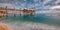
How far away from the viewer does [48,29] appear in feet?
4.12

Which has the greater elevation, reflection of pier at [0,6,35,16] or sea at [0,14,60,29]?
reflection of pier at [0,6,35,16]

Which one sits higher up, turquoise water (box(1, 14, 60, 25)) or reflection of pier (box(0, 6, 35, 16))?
reflection of pier (box(0, 6, 35, 16))

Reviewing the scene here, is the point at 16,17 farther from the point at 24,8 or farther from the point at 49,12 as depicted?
the point at 49,12

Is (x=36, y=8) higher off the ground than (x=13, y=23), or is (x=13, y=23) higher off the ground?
(x=36, y=8)

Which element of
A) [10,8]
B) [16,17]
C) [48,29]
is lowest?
[48,29]

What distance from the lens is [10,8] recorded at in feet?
4.33

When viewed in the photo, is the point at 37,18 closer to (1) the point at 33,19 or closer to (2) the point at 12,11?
(1) the point at 33,19

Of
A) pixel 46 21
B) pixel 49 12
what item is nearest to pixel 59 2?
pixel 49 12

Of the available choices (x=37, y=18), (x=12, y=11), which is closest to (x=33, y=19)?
(x=37, y=18)

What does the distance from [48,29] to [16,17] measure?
0.41 m

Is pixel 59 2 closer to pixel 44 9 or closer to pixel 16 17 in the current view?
pixel 44 9

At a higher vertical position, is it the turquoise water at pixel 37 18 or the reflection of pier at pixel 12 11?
the reflection of pier at pixel 12 11

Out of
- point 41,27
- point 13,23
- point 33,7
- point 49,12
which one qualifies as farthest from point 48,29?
point 13,23

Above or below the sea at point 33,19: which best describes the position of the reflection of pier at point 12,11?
above
